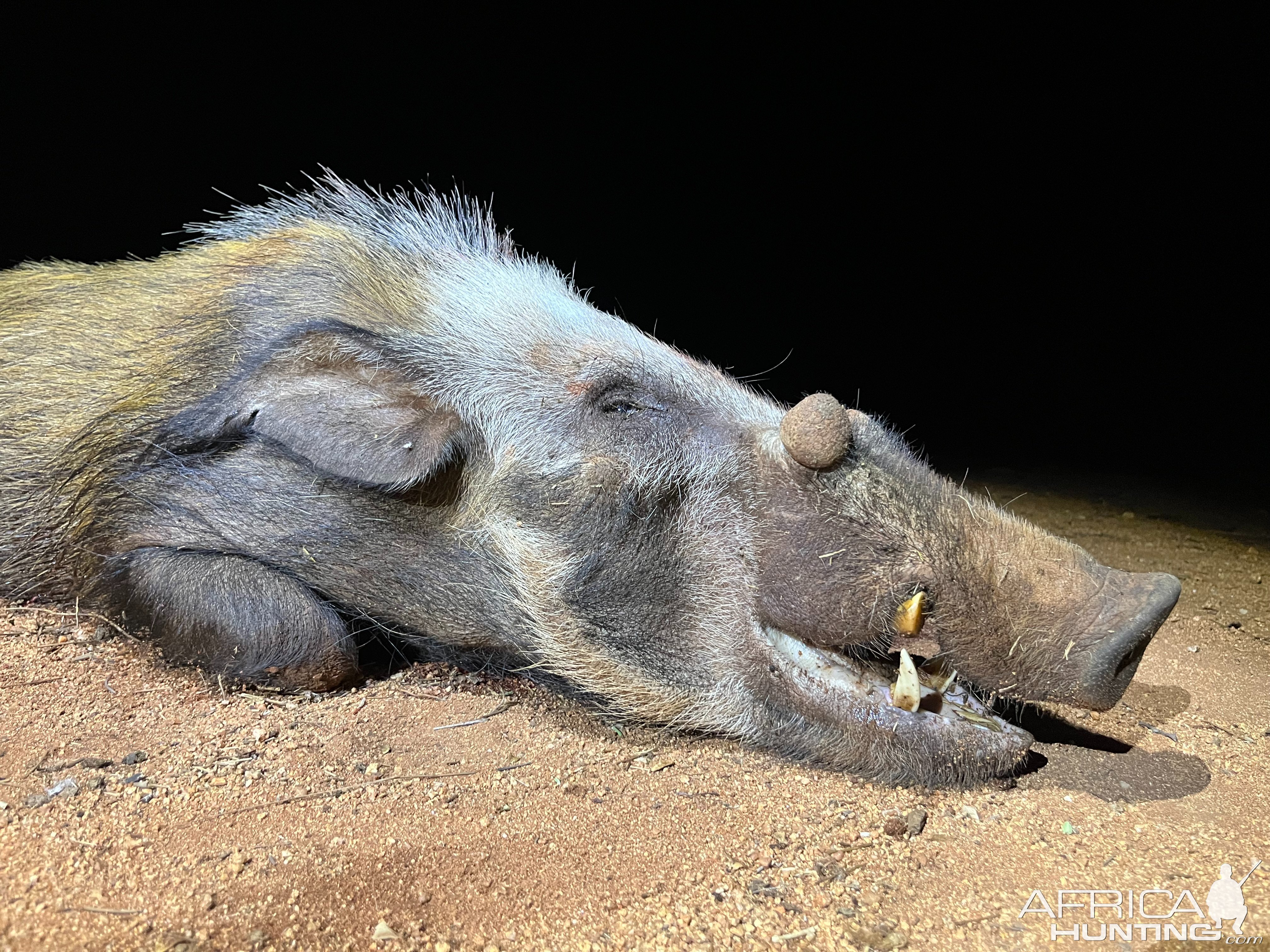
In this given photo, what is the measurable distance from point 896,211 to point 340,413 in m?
9.23

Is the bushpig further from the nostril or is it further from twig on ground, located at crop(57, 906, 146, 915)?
twig on ground, located at crop(57, 906, 146, 915)

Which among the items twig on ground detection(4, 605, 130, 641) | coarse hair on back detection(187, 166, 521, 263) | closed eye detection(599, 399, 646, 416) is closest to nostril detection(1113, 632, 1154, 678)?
closed eye detection(599, 399, 646, 416)

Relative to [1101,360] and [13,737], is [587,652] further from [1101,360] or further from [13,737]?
[1101,360]

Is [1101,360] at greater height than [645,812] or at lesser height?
greater

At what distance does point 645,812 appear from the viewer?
195 centimetres

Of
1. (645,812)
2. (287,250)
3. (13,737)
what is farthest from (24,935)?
(287,250)

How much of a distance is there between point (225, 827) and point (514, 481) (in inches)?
40.1

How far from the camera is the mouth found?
2.07 meters

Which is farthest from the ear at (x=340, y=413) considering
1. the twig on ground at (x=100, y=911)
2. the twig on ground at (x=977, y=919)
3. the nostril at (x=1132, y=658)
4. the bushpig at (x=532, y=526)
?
the nostril at (x=1132, y=658)

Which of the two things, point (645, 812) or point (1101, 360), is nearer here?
point (645, 812)

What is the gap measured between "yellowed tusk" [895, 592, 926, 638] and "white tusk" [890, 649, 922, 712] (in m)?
0.05

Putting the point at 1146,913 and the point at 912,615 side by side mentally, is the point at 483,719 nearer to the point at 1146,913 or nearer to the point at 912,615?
the point at 912,615

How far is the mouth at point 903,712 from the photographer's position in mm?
2074

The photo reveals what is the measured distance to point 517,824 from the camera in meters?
1.87
